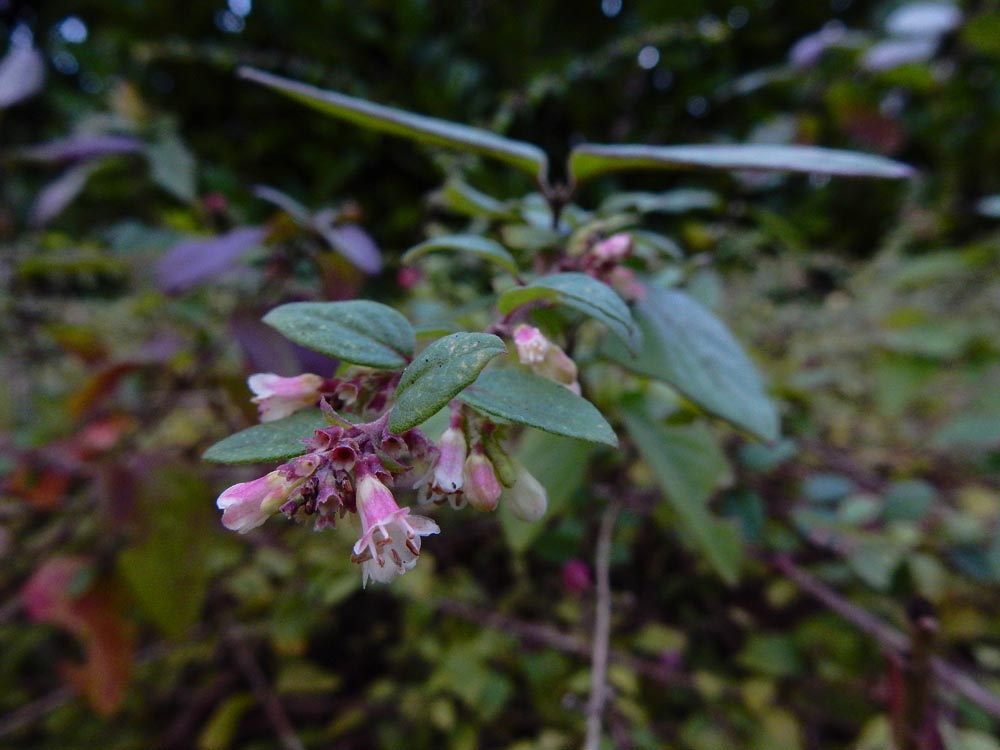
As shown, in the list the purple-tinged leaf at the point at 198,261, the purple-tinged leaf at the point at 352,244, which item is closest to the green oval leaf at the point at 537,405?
the purple-tinged leaf at the point at 352,244

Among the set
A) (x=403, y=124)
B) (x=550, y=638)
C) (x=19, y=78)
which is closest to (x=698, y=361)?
(x=403, y=124)

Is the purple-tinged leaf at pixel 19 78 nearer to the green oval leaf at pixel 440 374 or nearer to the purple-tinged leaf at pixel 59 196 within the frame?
the purple-tinged leaf at pixel 59 196

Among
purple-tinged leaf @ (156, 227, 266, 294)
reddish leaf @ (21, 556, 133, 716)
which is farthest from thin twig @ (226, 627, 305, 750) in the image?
purple-tinged leaf @ (156, 227, 266, 294)

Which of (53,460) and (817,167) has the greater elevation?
(817,167)

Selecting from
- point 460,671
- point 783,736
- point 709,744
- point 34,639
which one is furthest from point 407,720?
point 34,639

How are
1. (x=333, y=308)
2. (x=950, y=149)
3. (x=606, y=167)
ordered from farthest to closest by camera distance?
1. (x=950, y=149)
2. (x=606, y=167)
3. (x=333, y=308)

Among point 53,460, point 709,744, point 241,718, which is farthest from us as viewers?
point 241,718

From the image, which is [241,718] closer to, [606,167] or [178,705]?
[178,705]
